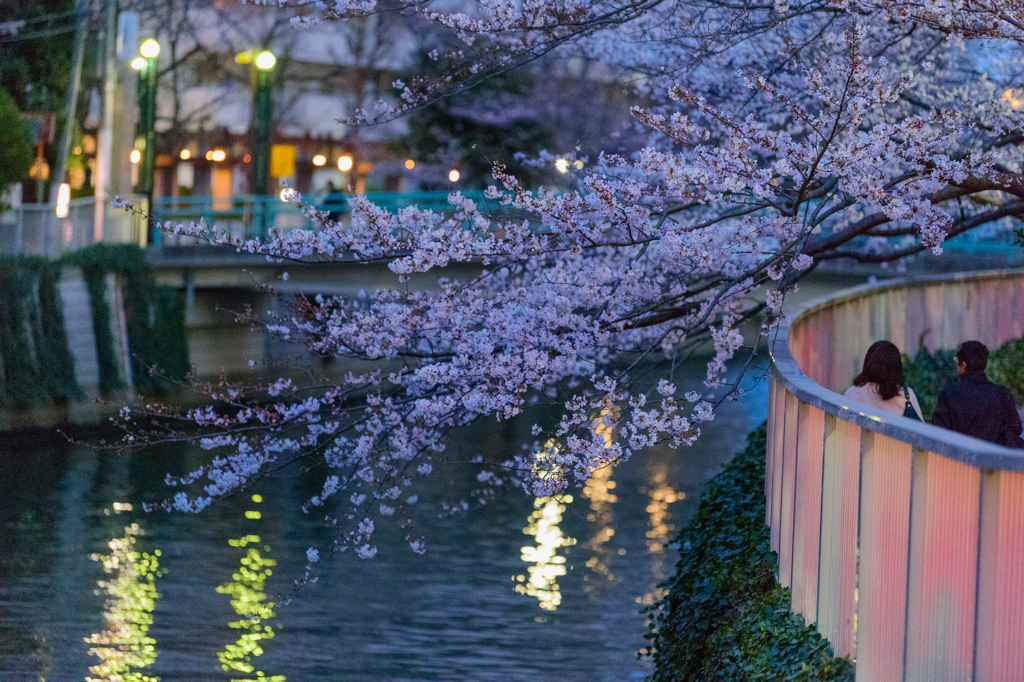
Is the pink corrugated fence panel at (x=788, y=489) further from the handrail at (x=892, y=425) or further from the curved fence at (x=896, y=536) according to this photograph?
the handrail at (x=892, y=425)

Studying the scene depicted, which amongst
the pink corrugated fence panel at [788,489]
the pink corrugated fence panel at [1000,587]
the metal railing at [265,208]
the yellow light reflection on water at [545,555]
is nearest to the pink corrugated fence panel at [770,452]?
the pink corrugated fence panel at [788,489]

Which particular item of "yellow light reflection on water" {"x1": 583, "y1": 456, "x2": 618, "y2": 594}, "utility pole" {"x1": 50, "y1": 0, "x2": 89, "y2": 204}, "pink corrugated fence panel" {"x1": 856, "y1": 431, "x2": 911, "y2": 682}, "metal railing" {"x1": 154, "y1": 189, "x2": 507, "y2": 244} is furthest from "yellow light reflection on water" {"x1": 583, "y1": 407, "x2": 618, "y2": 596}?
"utility pole" {"x1": 50, "y1": 0, "x2": 89, "y2": 204}

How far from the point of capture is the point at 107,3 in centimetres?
2942

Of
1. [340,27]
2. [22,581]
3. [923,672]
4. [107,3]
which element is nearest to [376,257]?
[923,672]

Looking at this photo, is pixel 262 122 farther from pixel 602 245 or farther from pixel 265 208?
pixel 602 245

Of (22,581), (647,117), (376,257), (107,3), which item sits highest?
(107,3)

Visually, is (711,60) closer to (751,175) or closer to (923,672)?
(751,175)

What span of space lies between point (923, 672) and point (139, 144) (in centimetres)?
3078

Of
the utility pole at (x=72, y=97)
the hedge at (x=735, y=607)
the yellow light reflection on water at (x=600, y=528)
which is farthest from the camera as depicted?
the utility pole at (x=72, y=97)

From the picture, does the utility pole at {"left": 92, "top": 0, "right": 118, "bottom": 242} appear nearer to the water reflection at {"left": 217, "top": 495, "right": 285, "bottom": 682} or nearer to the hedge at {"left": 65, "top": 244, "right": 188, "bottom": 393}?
the hedge at {"left": 65, "top": 244, "right": 188, "bottom": 393}

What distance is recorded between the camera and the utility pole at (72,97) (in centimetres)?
2898

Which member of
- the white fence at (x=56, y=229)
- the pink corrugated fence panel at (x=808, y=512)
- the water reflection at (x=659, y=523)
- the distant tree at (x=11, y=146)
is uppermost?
the distant tree at (x=11, y=146)

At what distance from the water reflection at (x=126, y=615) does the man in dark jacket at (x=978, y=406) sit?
7.19 metres

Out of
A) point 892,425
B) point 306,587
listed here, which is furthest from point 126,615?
point 892,425
